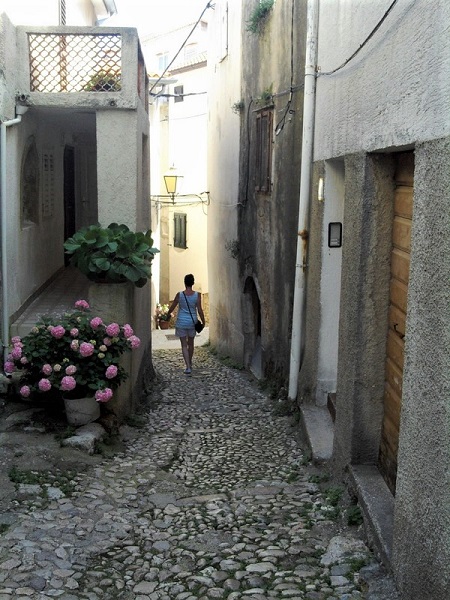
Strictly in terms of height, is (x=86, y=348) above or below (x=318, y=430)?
above

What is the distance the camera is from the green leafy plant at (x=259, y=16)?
1094cm

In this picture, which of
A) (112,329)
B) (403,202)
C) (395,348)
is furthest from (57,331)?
(403,202)

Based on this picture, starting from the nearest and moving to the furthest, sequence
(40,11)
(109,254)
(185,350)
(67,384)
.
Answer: (67,384) < (109,254) < (40,11) < (185,350)

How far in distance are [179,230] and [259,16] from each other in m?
16.0

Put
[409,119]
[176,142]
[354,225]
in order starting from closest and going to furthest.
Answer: [409,119]
[354,225]
[176,142]

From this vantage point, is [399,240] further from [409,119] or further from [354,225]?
[409,119]

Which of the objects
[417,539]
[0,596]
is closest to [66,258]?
[0,596]

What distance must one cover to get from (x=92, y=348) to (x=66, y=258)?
Result: 20.5ft

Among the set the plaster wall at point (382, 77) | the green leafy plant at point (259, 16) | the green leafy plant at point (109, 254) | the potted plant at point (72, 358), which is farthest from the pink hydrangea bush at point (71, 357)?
the green leafy plant at point (259, 16)

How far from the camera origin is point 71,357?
288 inches

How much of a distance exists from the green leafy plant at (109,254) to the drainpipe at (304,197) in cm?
176

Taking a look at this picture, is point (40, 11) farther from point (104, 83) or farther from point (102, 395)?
point (102, 395)

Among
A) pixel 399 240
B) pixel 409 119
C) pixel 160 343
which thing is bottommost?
pixel 160 343

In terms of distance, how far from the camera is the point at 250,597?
4348 millimetres
